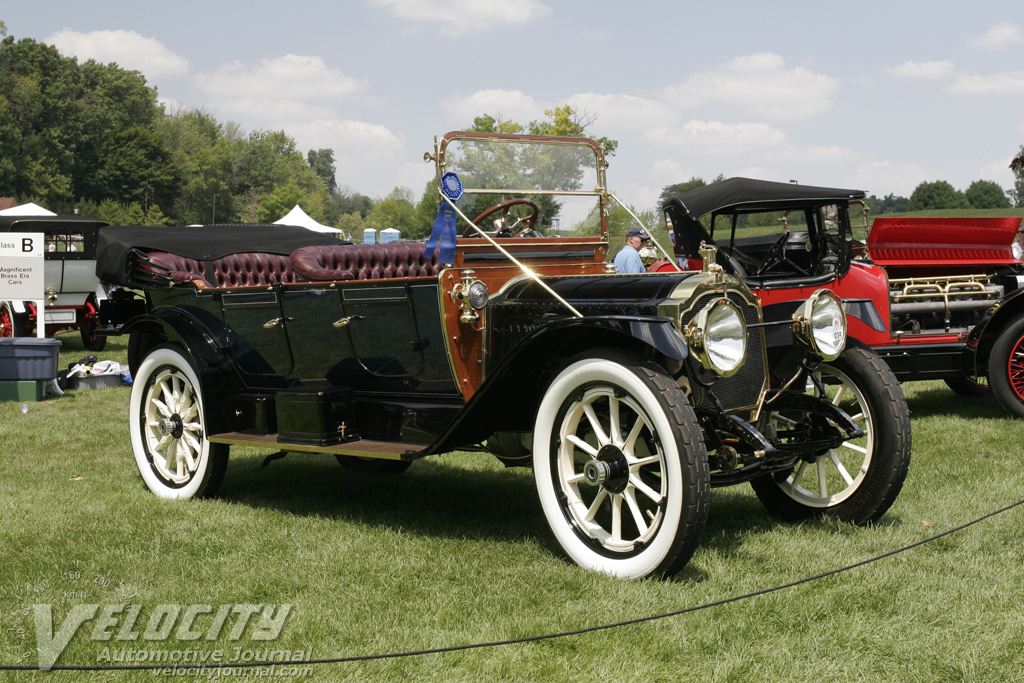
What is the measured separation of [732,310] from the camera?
11.7 feet

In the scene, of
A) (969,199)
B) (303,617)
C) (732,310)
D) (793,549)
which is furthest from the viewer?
(969,199)

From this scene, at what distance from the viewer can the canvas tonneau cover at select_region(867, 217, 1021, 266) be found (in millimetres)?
8406

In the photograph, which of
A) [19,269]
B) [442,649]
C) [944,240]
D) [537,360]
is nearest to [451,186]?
[537,360]

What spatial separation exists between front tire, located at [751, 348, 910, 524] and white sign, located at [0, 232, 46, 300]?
31.4 ft

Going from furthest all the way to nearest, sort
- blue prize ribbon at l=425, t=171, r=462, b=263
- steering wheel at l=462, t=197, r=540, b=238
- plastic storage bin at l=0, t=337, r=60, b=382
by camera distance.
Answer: plastic storage bin at l=0, t=337, r=60, b=382, steering wheel at l=462, t=197, r=540, b=238, blue prize ribbon at l=425, t=171, r=462, b=263

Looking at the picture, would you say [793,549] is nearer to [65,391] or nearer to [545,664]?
[545,664]

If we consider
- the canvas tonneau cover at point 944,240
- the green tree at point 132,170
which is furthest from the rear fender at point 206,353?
the green tree at point 132,170

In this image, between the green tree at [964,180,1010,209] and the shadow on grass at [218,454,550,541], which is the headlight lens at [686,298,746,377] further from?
the green tree at [964,180,1010,209]

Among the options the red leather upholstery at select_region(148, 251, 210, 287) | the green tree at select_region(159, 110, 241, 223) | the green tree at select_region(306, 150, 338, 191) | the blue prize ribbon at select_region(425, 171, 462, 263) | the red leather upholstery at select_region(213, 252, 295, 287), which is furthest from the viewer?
the green tree at select_region(306, 150, 338, 191)

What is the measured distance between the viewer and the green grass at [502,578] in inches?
110

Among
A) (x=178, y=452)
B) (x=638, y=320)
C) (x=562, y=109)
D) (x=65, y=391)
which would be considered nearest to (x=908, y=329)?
(x=638, y=320)

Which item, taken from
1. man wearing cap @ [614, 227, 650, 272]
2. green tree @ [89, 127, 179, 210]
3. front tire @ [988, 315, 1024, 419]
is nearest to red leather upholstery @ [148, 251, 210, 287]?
man wearing cap @ [614, 227, 650, 272]

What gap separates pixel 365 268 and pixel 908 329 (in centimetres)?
542

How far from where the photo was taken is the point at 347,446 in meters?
4.54
